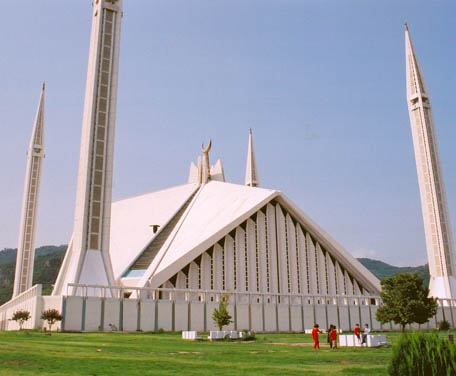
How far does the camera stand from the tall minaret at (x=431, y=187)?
40.7 m

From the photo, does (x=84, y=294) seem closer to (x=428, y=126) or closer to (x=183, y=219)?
(x=183, y=219)

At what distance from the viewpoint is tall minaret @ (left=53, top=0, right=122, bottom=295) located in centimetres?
2698

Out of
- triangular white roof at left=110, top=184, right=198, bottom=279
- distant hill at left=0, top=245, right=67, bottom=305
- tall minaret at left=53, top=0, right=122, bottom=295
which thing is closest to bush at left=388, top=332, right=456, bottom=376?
tall minaret at left=53, top=0, right=122, bottom=295

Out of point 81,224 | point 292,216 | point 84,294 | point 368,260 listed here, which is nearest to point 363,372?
point 84,294

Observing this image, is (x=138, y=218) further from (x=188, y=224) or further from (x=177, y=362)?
(x=177, y=362)

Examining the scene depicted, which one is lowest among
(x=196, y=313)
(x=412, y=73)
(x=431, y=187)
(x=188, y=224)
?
(x=196, y=313)

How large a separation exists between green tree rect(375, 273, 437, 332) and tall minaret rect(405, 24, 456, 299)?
16023mm

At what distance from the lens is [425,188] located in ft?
141

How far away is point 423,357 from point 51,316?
738 inches

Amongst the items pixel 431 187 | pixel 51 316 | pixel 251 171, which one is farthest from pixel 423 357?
pixel 251 171

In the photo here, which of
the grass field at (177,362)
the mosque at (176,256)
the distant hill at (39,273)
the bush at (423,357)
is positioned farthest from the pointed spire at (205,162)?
the distant hill at (39,273)

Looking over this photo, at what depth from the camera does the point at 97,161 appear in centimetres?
2922

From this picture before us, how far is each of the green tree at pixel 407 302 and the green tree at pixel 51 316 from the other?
15398 mm

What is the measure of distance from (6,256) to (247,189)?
12086 cm
